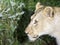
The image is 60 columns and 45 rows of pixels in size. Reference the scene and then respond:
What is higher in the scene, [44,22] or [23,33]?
[44,22]

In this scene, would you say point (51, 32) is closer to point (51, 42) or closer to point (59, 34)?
point (59, 34)

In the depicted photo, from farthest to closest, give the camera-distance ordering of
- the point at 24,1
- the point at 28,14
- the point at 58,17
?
the point at 24,1 < the point at 28,14 < the point at 58,17

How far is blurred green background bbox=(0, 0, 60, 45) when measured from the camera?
2.52 meters

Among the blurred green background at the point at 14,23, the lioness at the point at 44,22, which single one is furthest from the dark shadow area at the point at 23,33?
the lioness at the point at 44,22

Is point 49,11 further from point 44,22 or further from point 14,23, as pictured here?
point 14,23

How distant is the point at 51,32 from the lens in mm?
2279

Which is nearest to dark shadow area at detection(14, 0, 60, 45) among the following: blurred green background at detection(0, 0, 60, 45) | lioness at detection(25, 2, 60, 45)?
blurred green background at detection(0, 0, 60, 45)

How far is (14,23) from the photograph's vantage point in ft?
8.43

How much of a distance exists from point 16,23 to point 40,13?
0.45 meters

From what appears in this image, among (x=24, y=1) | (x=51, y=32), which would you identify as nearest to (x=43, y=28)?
(x=51, y=32)

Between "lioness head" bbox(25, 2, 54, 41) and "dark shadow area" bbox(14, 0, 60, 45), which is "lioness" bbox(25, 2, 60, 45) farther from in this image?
"dark shadow area" bbox(14, 0, 60, 45)

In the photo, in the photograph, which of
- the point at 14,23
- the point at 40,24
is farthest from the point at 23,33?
the point at 40,24

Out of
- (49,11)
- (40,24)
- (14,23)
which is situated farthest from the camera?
(14,23)

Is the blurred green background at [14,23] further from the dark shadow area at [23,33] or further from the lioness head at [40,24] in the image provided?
the lioness head at [40,24]
